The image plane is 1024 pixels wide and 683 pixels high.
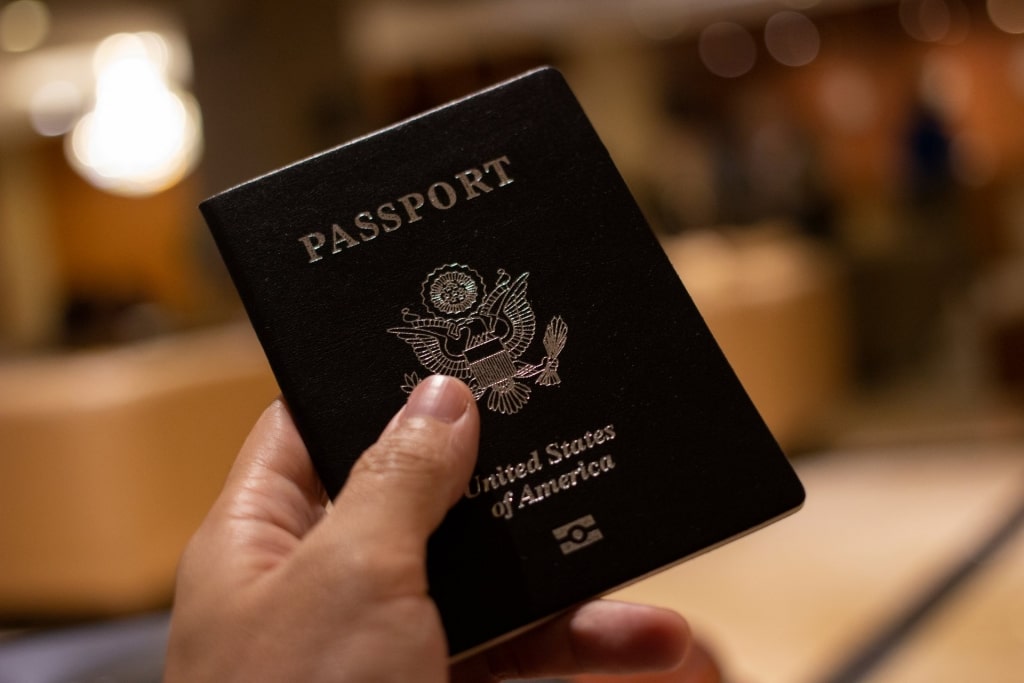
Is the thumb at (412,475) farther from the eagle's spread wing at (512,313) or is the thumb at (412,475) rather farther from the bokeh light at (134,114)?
the bokeh light at (134,114)

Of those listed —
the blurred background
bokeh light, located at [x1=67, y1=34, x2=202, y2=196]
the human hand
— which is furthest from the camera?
bokeh light, located at [x1=67, y1=34, x2=202, y2=196]

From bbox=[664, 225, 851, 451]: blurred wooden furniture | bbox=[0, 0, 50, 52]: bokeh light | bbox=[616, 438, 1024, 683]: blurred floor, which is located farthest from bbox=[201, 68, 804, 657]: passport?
bbox=[0, 0, 50, 52]: bokeh light

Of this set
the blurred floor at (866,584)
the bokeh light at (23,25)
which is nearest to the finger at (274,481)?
the blurred floor at (866,584)

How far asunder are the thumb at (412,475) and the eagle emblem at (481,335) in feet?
0.13

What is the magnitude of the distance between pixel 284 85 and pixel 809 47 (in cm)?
565

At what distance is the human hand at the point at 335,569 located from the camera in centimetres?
56

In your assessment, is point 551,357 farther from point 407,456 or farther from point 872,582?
point 872,582

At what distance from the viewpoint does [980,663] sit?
207cm

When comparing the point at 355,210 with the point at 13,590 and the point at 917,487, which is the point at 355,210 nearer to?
the point at 13,590

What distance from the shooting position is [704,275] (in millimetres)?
4496

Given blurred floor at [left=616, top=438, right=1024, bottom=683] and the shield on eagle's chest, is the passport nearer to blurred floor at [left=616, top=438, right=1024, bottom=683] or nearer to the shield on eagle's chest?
the shield on eagle's chest

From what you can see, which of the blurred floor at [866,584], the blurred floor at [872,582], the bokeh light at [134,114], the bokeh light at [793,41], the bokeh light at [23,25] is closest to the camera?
the blurred floor at [866,584]

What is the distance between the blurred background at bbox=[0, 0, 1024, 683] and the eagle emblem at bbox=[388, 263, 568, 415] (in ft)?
0.96

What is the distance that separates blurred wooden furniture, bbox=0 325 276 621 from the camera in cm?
310
